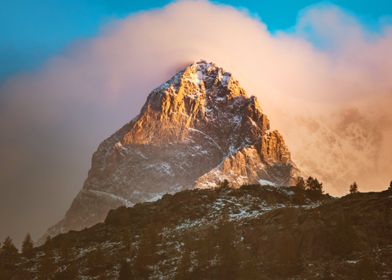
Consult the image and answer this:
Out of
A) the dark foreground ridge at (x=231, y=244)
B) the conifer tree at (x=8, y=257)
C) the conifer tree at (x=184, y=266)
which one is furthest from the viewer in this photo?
the conifer tree at (x=8, y=257)

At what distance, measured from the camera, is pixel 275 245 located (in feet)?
397

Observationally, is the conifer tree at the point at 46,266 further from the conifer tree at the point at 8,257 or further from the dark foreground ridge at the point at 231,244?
the conifer tree at the point at 8,257

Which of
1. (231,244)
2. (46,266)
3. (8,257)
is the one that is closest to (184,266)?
(231,244)

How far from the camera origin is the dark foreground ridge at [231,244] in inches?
4387

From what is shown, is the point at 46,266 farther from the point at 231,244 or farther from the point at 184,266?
the point at 231,244

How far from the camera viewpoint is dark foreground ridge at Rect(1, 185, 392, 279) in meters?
111

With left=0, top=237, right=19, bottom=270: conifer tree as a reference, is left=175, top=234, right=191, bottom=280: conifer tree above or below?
below

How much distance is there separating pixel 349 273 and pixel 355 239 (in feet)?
35.2

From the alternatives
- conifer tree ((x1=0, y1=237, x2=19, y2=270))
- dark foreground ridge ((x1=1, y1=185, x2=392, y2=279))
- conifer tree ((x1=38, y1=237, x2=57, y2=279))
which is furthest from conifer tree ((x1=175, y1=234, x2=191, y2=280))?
conifer tree ((x1=0, y1=237, x2=19, y2=270))

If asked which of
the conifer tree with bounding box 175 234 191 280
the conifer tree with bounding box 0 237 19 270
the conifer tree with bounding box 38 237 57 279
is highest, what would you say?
the conifer tree with bounding box 0 237 19 270

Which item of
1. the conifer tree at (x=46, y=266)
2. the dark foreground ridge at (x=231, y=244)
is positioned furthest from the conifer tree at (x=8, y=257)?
the conifer tree at (x=46, y=266)

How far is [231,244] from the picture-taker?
4877 inches

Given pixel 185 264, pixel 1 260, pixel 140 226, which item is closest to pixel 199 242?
pixel 185 264

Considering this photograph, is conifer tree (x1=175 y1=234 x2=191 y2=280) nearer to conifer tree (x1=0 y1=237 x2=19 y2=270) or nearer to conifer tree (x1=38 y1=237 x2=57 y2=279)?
conifer tree (x1=38 y1=237 x2=57 y2=279)
